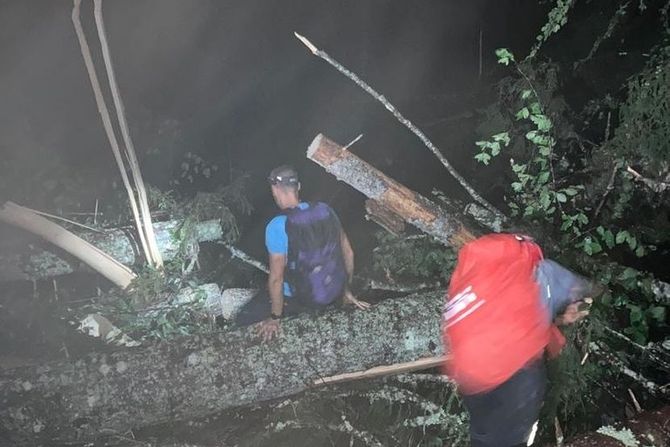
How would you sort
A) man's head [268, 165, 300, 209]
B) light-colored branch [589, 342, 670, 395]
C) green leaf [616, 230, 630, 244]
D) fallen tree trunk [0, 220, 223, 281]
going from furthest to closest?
fallen tree trunk [0, 220, 223, 281] < man's head [268, 165, 300, 209] < green leaf [616, 230, 630, 244] < light-colored branch [589, 342, 670, 395]

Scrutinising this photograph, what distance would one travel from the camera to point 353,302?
4.36m

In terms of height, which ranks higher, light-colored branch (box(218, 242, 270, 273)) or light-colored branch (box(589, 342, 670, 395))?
light-colored branch (box(218, 242, 270, 273))

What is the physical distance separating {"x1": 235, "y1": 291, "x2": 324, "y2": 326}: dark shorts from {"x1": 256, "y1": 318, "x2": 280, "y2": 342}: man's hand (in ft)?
1.72

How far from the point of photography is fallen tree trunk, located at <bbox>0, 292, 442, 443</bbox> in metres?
3.67

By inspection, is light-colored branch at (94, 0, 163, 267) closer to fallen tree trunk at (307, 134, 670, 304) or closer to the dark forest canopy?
the dark forest canopy

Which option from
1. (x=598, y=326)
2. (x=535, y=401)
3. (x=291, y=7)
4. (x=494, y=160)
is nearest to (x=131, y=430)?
(x=535, y=401)

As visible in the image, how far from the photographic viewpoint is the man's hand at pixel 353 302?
4070 millimetres

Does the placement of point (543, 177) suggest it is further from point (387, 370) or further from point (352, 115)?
point (352, 115)

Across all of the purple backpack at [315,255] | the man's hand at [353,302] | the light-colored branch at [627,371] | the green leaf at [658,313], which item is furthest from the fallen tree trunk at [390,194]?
the green leaf at [658,313]

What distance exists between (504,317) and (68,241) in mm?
4590

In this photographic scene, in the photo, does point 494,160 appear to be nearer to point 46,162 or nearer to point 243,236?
point 243,236

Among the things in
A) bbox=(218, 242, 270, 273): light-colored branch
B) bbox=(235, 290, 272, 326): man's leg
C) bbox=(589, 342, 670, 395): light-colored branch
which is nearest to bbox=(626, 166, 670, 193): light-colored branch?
bbox=(589, 342, 670, 395): light-colored branch

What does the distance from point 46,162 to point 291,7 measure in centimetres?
398

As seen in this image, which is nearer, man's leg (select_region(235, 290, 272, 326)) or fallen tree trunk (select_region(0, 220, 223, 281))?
man's leg (select_region(235, 290, 272, 326))
